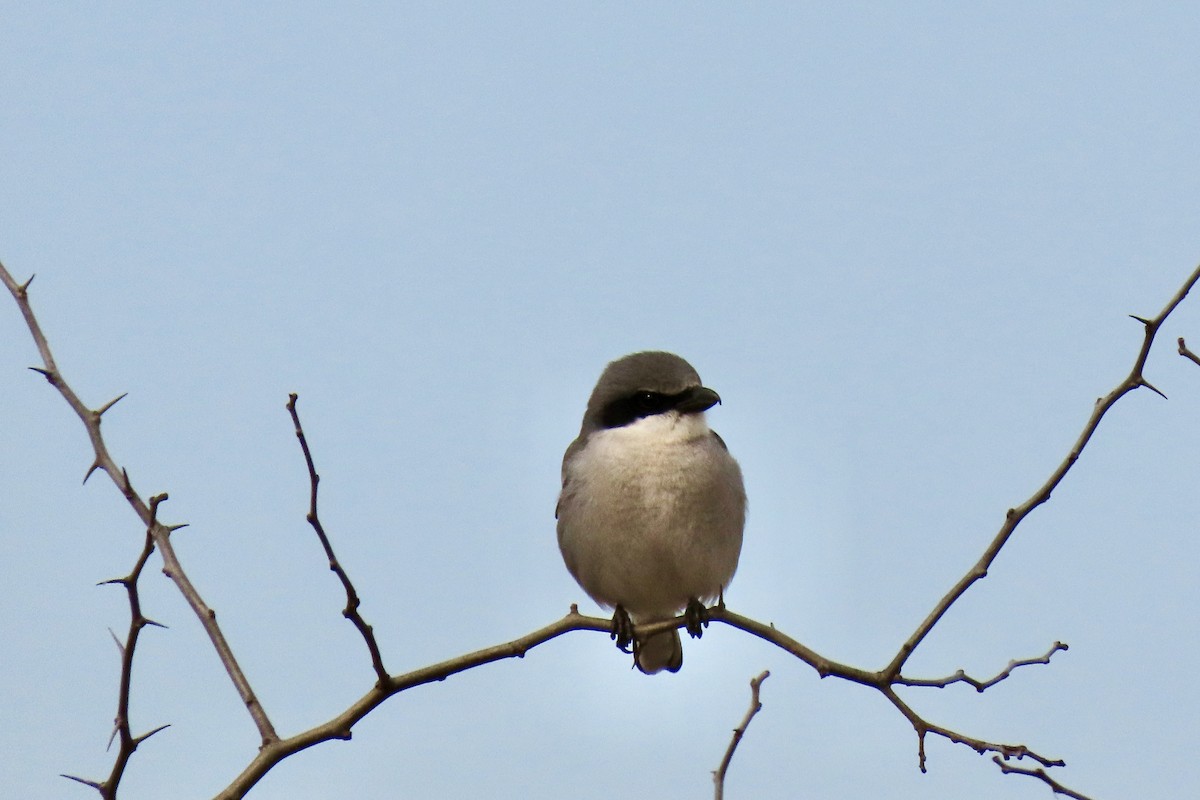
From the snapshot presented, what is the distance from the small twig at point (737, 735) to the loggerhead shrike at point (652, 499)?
2077 millimetres

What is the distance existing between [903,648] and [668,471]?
2.45 metres

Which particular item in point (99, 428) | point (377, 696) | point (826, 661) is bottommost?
point (826, 661)

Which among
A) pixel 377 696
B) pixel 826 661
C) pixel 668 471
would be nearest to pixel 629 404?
pixel 668 471

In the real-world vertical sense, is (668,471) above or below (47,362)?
below

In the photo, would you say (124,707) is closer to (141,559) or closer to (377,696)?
(141,559)

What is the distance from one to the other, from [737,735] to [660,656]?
3230mm

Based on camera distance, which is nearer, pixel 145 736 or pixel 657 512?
pixel 145 736

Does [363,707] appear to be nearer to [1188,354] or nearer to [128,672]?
[128,672]

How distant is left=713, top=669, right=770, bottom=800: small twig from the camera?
3.43 meters

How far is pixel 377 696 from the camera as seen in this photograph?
3.20 meters

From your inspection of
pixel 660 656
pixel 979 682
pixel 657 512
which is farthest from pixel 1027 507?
pixel 660 656

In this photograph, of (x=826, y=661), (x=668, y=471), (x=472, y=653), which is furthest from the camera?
(x=668, y=471)

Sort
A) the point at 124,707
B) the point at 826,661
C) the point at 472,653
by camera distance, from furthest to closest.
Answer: the point at 826,661 → the point at 472,653 → the point at 124,707

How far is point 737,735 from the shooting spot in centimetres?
359
